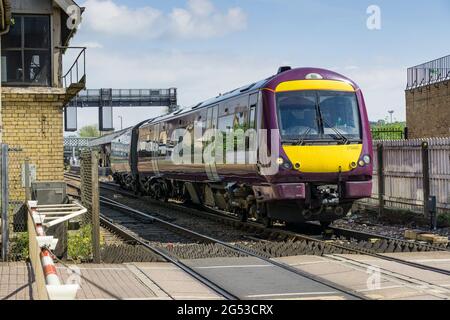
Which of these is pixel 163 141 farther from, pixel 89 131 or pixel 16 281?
pixel 89 131

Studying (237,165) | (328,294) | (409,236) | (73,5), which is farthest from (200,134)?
(328,294)

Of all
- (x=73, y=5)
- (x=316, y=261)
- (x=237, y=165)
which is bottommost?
(x=316, y=261)

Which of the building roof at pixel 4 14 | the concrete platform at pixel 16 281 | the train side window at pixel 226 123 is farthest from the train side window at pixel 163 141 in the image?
the concrete platform at pixel 16 281

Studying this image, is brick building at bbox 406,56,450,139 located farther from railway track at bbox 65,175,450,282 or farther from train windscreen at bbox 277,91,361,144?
railway track at bbox 65,175,450,282

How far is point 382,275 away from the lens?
27.2 feet

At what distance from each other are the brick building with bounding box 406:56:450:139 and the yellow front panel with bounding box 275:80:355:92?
15.1 metres

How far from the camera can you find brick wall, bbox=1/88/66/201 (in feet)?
44.5

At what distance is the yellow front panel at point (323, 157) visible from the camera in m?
12.4

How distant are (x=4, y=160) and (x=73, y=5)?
552cm

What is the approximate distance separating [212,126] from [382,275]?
8335 mm

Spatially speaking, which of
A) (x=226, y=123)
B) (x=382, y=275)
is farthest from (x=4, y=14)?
(x=382, y=275)

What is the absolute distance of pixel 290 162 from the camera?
12.3 meters
